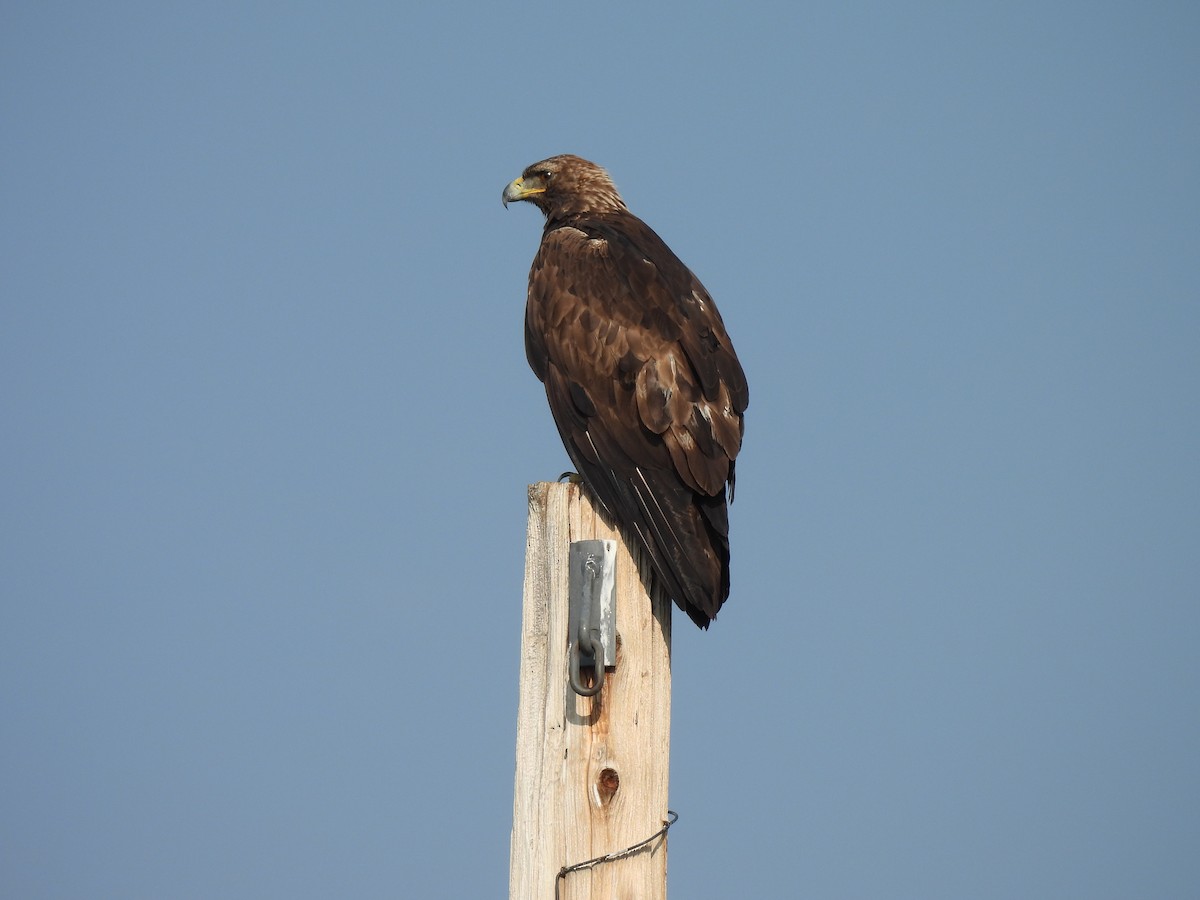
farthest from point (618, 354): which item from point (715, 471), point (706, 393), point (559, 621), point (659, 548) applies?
point (559, 621)

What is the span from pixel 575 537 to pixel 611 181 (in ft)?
13.4

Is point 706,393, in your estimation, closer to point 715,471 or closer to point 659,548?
point 715,471

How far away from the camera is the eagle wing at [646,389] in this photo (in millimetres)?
4926

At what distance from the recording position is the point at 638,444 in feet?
18.0

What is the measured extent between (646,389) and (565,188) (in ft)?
8.73

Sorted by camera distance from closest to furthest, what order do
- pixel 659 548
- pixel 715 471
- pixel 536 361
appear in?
pixel 659 548 → pixel 715 471 → pixel 536 361

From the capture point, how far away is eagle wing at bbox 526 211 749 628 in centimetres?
493

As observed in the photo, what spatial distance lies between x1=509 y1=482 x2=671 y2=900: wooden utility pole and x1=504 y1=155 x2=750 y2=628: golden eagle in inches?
17.6

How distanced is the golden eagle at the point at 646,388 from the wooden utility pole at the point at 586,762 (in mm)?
447

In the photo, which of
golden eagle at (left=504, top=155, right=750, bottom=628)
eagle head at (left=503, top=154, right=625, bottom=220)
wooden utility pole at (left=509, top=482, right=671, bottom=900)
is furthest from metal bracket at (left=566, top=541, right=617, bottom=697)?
eagle head at (left=503, top=154, right=625, bottom=220)

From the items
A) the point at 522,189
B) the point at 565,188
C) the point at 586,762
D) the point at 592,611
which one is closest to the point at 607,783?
the point at 586,762

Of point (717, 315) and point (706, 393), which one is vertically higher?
point (717, 315)

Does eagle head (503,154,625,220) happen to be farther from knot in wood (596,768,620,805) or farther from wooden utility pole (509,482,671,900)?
knot in wood (596,768,620,805)

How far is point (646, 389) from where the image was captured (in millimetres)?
5691
